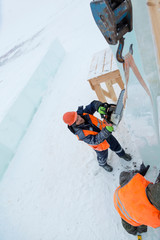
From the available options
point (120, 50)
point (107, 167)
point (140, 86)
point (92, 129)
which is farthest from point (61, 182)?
point (120, 50)

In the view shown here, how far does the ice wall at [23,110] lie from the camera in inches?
153

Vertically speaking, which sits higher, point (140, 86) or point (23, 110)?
point (140, 86)

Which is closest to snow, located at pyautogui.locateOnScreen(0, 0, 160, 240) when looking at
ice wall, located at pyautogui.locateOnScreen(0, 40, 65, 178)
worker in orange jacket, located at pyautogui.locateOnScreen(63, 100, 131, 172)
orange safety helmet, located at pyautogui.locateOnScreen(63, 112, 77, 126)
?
ice wall, located at pyautogui.locateOnScreen(0, 40, 65, 178)

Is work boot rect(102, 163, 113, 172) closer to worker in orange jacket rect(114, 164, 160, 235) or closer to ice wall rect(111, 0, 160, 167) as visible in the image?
ice wall rect(111, 0, 160, 167)

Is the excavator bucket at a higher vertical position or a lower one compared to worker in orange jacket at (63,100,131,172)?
higher

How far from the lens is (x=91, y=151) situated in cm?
292

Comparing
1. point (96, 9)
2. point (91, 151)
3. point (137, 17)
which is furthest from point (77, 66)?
point (96, 9)

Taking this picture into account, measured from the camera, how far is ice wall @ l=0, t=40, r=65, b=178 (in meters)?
3.88

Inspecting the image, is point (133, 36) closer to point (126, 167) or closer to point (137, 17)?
point (137, 17)

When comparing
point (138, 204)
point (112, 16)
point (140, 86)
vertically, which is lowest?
point (138, 204)

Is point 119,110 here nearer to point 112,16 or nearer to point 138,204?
point 138,204

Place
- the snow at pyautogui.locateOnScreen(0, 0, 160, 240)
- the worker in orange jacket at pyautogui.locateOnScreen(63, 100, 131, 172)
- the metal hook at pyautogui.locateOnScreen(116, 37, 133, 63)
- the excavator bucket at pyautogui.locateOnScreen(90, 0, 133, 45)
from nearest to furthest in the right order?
the excavator bucket at pyautogui.locateOnScreen(90, 0, 133, 45) < the metal hook at pyautogui.locateOnScreen(116, 37, 133, 63) < the worker in orange jacket at pyautogui.locateOnScreen(63, 100, 131, 172) < the snow at pyautogui.locateOnScreen(0, 0, 160, 240)

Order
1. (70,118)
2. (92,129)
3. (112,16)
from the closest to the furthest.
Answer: (112,16) → (70,118) → (92,129)

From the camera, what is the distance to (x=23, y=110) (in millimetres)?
4727
